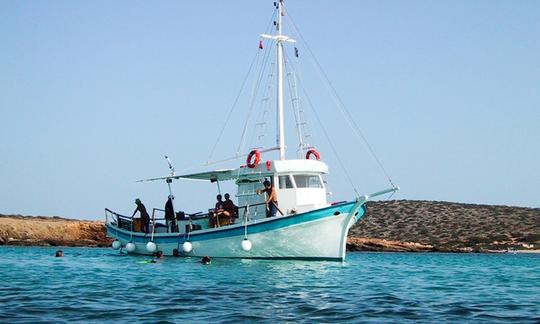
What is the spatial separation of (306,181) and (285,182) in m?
1.01

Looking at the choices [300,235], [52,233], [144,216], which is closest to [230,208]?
[300,235]

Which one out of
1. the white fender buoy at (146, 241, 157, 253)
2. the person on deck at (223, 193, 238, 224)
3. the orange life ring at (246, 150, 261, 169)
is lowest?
the white fender buoy at (146, 241, 157, 253)

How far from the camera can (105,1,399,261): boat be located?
30.6 metres

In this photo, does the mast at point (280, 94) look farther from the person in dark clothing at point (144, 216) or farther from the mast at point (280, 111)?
the person in dark clothing at point (144, 216)

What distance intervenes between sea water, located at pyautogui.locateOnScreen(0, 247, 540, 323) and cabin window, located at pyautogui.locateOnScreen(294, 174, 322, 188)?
5040mm

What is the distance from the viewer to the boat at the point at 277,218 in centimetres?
3062

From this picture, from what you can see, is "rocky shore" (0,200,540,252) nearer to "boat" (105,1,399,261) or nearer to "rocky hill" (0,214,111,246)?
"rocky hill" (0,214,111,246)

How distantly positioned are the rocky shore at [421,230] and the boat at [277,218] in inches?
894

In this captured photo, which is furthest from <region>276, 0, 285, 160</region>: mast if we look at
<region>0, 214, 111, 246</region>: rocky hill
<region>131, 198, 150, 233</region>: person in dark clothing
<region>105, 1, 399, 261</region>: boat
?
<region>0, 214, 111, 246</region>: rocky hill

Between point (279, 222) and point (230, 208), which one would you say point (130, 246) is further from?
point (279, 222)

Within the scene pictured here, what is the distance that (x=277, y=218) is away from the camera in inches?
1200

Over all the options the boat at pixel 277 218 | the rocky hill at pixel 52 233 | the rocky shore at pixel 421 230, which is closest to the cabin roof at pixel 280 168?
the boat at pixel 277 218

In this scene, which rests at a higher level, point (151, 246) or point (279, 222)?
point (279, 222)

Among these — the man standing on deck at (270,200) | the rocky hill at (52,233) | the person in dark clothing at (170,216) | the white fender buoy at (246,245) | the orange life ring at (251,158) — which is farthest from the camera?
the rocky hill at (52,233)
